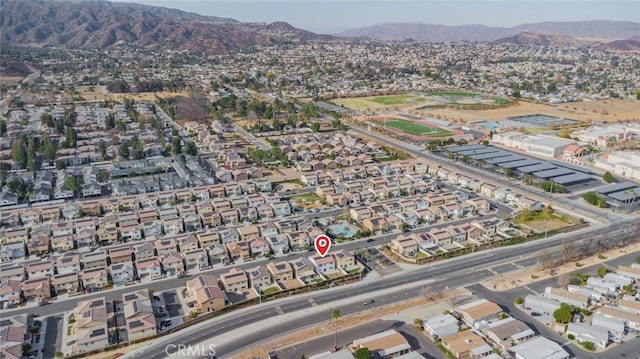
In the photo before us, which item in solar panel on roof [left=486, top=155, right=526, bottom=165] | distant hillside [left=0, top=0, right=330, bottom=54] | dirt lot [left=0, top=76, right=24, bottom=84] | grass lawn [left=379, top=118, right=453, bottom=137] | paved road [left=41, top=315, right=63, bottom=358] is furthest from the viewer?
distant hillside [left=0, top=0, right=330, bottom=54]

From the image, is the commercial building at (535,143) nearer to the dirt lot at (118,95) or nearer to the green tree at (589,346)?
the green tree at (589,346)

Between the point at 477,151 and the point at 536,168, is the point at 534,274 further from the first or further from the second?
the point at 477,151

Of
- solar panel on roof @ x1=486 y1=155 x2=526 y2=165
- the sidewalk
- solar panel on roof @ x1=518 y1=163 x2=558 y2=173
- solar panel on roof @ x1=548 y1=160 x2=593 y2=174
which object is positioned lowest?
the sidewalk

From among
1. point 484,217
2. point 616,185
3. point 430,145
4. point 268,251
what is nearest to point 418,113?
point 430,145

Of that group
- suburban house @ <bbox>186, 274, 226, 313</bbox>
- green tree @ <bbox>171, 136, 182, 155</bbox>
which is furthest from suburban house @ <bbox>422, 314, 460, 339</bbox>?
green tree @ <bbox>171, 136, 182, 155</bbox>

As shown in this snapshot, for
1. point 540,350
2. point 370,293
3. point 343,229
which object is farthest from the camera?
point 343,229

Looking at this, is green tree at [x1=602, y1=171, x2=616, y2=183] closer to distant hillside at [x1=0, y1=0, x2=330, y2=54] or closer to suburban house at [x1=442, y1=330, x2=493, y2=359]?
suburban house at [x1=442, y1=330, x2=493, y2=359]

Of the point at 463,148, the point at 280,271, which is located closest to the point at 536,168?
the point at 463,148
